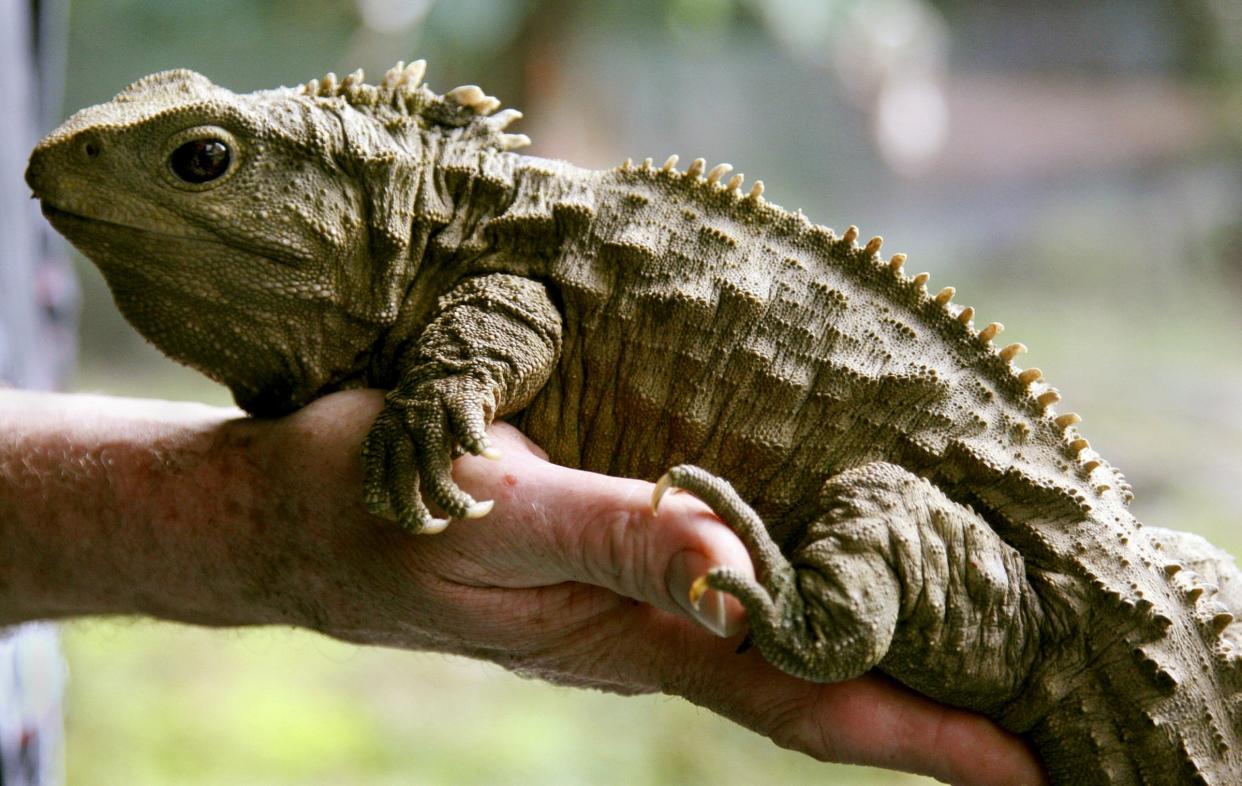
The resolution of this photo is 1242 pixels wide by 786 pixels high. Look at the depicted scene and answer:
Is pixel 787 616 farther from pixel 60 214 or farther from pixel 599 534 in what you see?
pixel 60 214

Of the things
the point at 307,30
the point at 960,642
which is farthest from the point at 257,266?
the point at 307,30

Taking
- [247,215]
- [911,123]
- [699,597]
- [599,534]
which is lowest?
[699,597]

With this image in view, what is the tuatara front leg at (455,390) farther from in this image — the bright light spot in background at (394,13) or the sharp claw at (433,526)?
the bright light spot in background at (394,13)

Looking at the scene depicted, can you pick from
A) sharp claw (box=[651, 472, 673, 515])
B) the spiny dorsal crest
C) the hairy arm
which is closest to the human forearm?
the hairy arm

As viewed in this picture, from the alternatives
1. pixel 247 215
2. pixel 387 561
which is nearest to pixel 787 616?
pixel 387 561

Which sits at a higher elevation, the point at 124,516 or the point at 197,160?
the point at 197,160

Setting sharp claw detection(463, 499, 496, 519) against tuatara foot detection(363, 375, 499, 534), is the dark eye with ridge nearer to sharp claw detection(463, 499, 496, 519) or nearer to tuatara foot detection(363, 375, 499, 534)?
tuatara foot detection(363, 375, 499, 534)

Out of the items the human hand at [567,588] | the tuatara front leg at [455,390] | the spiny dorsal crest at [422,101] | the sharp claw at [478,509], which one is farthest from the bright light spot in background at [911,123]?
the sharp claw at [478,509]

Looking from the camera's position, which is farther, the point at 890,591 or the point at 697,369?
the point at 697,369
